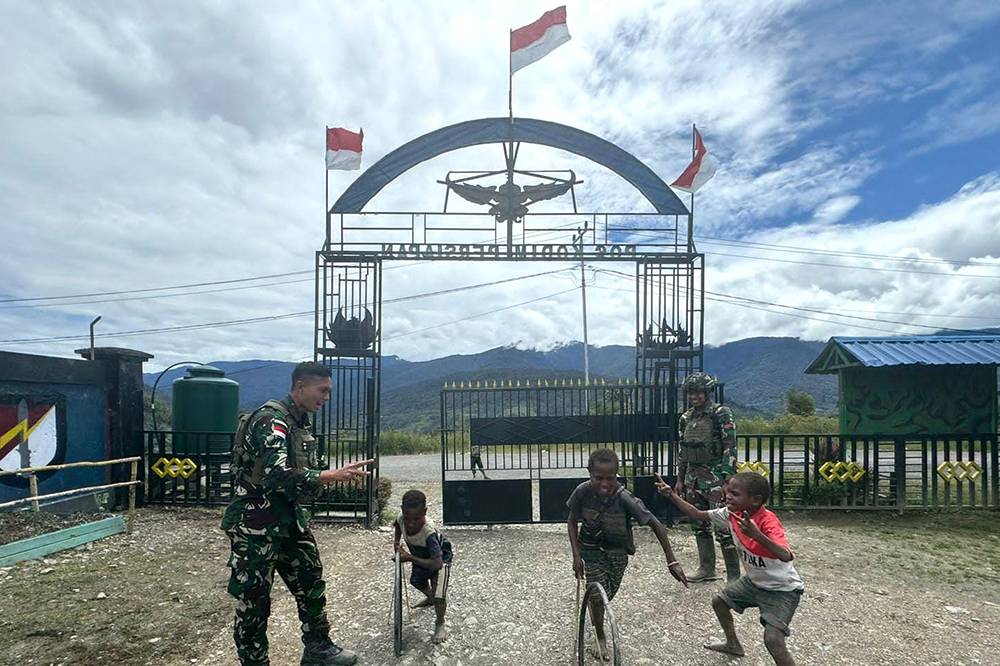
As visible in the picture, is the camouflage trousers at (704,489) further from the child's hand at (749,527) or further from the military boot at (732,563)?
the child's hand at (749,527)

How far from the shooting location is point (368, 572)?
6.64 metres

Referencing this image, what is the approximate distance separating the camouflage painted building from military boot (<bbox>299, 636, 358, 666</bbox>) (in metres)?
10.9

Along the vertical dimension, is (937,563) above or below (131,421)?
below

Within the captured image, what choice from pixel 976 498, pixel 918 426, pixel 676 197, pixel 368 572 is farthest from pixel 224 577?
pixel 918 426

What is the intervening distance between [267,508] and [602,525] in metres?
2.25

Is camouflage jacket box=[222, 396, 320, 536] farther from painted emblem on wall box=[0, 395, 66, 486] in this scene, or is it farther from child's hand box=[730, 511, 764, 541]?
painted emblem on wall box=[0, 395, 66, 486]

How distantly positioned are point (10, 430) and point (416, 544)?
286 inches

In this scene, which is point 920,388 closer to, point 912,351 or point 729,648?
point 912,351

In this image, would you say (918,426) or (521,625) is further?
(918,426)

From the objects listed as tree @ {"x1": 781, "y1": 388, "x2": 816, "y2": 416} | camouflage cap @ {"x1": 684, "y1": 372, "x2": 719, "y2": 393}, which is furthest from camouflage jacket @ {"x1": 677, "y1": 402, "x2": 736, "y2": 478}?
tree @ {"x1": 781, "y1": 388, "x2": 816, "y2": 416}

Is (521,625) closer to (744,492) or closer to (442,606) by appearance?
(442,606)

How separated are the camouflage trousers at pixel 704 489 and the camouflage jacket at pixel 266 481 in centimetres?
397

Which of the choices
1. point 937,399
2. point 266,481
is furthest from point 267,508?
point 937,399

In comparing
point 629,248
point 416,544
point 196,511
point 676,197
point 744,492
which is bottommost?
point 196,511
